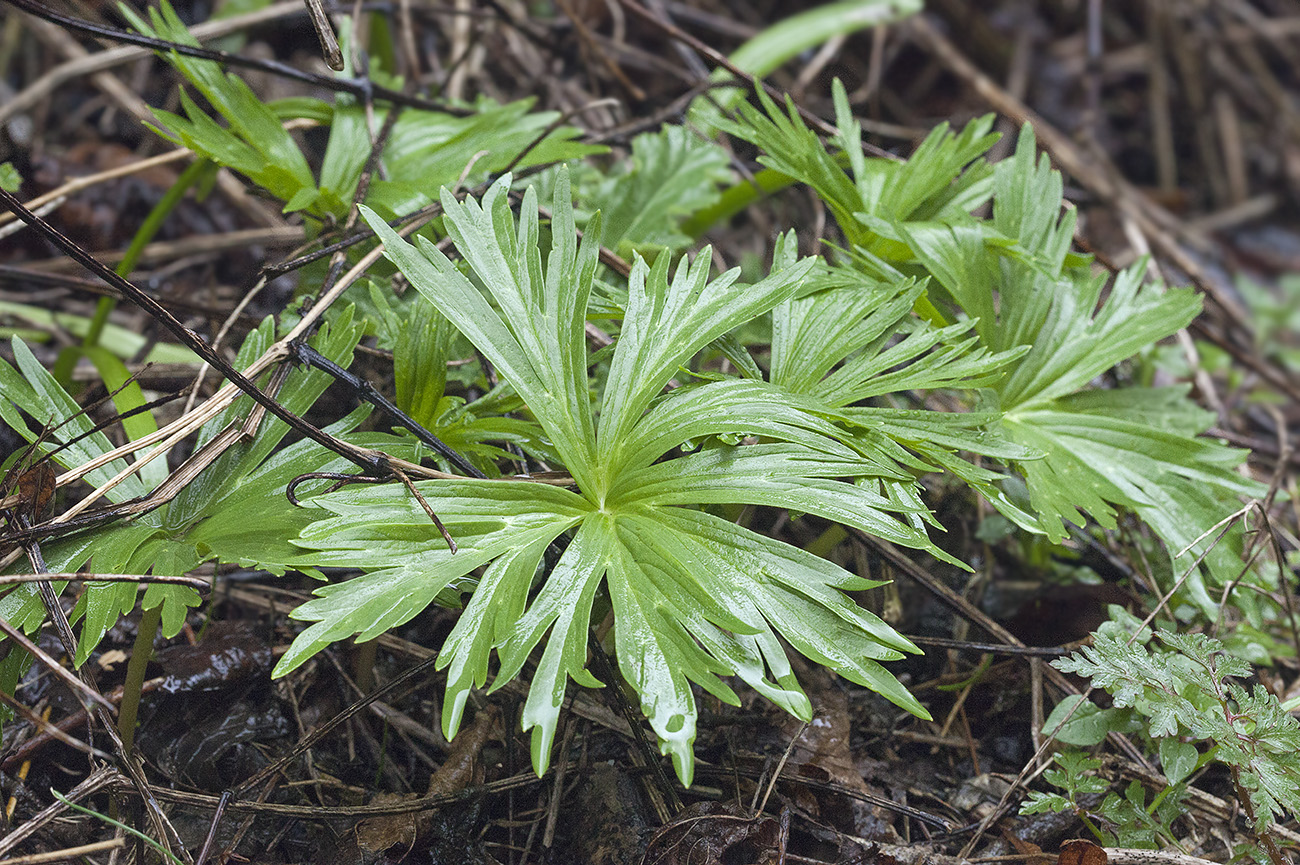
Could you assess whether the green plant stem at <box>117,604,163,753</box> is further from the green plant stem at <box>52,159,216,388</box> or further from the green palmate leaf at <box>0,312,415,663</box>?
the green plant stem at <box>52,159,216,388</box>

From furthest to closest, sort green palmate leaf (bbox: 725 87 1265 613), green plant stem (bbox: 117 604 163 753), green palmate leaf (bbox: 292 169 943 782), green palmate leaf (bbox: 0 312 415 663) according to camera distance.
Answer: green palmate leaf (bbox: 725 87 1265 613)
green plant stem (bbox: 117 604 163 753)
green palmate leaf (bbox: 0 312 415 663)
green palmate leaf (bbox: 292 169 943 782)

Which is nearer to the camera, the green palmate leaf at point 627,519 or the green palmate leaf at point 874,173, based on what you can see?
the green palmate leaf at point 627,519

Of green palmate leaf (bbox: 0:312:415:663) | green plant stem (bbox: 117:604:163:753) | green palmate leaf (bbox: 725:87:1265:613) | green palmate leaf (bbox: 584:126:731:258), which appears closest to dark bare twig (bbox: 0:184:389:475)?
green palmate leaf (bbox: 0:312:415:663)

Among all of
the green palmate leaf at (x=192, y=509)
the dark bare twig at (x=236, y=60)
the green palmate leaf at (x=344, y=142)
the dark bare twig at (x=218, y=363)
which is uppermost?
the dark bare twig at (x=236, y=60)

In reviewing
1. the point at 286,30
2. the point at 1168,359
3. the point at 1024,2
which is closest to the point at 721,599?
the point at 1168,359

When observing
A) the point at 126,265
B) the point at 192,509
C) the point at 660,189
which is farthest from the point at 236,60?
the point at 192,509

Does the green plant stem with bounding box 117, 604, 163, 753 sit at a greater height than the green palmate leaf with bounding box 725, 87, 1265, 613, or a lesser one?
lesser

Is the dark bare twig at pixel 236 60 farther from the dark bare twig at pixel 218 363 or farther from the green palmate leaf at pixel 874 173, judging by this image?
the green palmate leaf at pixel 874 173

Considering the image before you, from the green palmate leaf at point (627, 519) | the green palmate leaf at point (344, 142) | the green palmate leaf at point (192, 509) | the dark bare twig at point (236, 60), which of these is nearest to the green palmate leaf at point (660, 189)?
the green palmate leaf at point (344, 142)

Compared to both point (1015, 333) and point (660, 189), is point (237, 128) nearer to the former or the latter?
point (660, 189)
